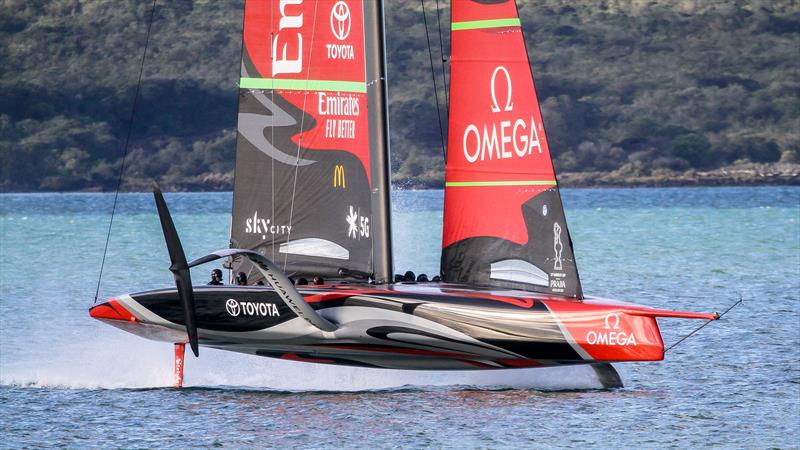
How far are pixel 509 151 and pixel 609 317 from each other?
2680 mm

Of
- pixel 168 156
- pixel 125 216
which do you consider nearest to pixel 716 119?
pixel 168 156

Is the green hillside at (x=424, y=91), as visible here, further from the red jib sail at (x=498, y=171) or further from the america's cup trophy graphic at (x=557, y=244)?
the america's cup trophy graphic at (x=557, y=244)

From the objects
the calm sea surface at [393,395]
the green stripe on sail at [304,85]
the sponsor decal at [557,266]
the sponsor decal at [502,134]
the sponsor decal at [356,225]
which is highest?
the green stripe on sail at [304,85]

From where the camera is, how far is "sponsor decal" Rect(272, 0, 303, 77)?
814 inches

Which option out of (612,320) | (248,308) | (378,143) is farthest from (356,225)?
(612,320)

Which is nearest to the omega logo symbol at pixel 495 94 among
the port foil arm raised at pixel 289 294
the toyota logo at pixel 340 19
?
the toyota logo at pixel 340 19

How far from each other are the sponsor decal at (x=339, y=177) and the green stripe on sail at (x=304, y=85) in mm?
1034

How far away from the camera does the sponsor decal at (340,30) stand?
67.2 feet

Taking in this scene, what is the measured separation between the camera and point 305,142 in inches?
811

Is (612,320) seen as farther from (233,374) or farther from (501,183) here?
(233,374)

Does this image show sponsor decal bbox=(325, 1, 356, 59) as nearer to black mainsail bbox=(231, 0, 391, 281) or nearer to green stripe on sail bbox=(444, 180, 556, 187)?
black mainsail bbox=(231, 0, 391, 281)

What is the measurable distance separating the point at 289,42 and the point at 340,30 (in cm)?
72

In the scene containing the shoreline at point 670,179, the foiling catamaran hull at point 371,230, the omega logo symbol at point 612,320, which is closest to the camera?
the omega logo symbol at point 612,320

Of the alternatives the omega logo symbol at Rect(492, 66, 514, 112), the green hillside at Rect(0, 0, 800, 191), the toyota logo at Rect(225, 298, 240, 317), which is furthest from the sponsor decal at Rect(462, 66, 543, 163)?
the green hillside at Rect(0, 0, 800, 191)
